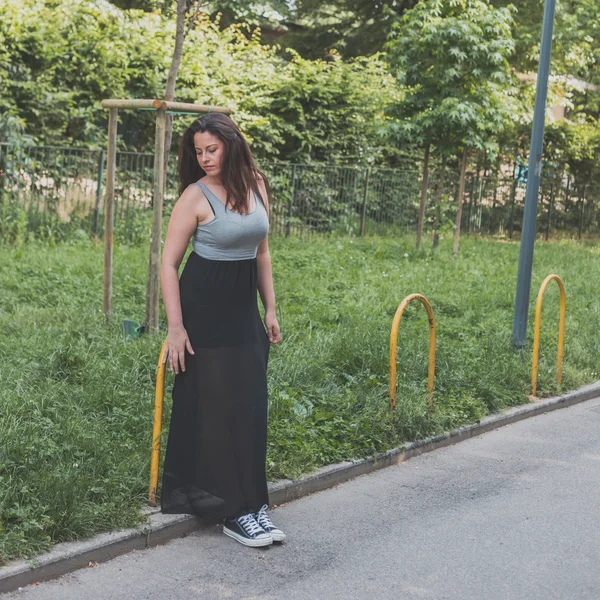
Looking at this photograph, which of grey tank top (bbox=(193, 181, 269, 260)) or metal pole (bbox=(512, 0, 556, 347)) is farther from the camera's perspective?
metal pole (bbox=(512, 0, 556, 347))

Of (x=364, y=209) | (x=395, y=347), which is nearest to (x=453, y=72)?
(x=364, y=209)

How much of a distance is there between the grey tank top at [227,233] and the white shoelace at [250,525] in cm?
130

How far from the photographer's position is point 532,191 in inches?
334

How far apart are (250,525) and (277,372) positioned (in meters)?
2.39

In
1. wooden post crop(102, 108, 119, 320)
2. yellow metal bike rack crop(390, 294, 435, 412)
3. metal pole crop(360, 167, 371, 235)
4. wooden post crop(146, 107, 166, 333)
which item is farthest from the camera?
metal pole crop(360, 167, 371, 235)

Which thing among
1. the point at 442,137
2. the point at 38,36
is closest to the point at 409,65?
the point at 442,137

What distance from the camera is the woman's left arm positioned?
15.6 ft

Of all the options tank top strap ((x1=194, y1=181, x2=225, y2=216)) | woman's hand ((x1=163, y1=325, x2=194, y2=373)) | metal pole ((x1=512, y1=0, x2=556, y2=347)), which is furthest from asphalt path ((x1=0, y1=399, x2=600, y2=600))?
metal pole ((x1=512, y1=0, x2=556, y2=347))

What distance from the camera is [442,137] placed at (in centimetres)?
1575

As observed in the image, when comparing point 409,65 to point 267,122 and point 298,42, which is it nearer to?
point 267,122

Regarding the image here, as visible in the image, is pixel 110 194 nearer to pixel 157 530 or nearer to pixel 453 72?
pixel 157 530

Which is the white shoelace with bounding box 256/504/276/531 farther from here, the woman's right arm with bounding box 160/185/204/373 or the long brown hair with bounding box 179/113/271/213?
the long brown hair with bounding box 179/113/271/213

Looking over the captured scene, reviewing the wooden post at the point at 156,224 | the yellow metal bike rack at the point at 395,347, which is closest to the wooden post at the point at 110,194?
the wooden post at the point at 156,224

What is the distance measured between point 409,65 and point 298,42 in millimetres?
11102
